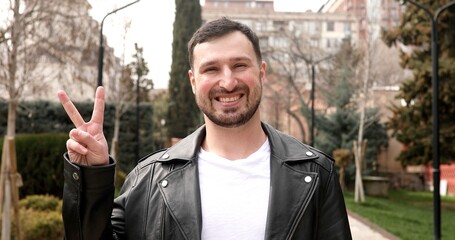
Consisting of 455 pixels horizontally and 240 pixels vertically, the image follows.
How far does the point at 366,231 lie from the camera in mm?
12328

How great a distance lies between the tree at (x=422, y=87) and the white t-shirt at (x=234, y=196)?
14.0 meters

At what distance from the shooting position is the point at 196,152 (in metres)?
2.32

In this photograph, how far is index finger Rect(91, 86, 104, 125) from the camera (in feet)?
6.97

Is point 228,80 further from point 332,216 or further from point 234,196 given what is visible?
point 332,216

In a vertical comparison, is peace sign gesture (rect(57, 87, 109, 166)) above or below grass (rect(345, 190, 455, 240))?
above

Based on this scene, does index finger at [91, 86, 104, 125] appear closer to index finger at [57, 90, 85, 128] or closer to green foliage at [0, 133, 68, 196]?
index finger at [57, 90, 85, 128]

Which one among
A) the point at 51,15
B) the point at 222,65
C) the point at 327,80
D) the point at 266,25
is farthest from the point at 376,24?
the point at 222,65

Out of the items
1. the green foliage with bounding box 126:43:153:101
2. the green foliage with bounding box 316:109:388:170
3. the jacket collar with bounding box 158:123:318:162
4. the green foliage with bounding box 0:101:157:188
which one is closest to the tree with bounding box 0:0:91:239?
the green foliage with bounding box 0:101:157:188

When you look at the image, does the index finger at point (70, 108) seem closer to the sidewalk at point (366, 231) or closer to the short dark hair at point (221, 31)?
the short dark hair at point (221, 31)

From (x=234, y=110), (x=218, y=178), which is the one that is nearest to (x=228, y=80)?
(x=234, y=110)

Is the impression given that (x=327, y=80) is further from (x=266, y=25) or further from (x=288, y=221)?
(x=288, y=221)

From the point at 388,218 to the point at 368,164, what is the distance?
39.7 feet

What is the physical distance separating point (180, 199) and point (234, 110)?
39cm

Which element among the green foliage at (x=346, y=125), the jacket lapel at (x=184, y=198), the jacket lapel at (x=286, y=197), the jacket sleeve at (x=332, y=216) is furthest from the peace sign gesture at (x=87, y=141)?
the green foliage at (x=346, y=125)
